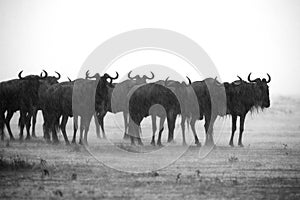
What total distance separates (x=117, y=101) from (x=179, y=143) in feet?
9.97

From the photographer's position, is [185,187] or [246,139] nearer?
[185,187]

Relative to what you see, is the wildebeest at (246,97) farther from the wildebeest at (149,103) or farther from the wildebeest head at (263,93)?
the wildebeest at (149,103)

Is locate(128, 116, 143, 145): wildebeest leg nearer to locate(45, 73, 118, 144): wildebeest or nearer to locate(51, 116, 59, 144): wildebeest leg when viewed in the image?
locate(45, 73, 118, 144): wildebeest

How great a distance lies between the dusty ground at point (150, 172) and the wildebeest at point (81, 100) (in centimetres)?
103

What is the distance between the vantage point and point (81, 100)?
23172mm

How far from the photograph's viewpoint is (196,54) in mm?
32125

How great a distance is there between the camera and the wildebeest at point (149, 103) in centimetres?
2403

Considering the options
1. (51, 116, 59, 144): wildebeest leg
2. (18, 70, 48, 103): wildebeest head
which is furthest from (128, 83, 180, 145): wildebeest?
(18, 70, 48, 103): wildebeest head

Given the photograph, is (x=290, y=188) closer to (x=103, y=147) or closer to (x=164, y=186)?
(x=164, y=186)

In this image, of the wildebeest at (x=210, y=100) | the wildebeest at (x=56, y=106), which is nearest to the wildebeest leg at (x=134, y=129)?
the wildebeest at (x=210, y=100)

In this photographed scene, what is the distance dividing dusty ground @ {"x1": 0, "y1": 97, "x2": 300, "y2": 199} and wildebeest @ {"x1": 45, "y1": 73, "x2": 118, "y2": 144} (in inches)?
40.6

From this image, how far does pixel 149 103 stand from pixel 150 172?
7761 millimetres

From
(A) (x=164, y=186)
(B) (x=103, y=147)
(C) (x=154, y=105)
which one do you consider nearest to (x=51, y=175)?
(A) (x=164, y=186)

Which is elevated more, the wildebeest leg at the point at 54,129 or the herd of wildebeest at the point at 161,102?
the herd of wildebeest at the point at 161,102
